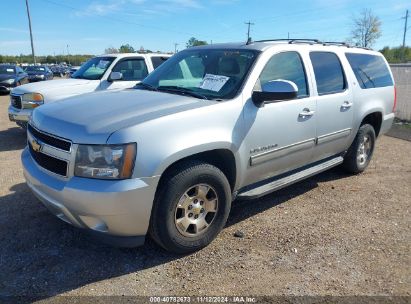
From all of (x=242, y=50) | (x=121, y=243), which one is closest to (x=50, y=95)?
(x=242, y=50)

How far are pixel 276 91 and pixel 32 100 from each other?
5.72 meters

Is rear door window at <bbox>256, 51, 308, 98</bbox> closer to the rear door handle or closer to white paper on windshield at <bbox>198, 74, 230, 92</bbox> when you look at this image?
white paper on windshield at <bbox>198, 74, 230, 92</bbox>

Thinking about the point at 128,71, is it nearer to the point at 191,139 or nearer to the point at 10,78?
the point at 191,139

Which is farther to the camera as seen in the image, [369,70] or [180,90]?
[369,70]

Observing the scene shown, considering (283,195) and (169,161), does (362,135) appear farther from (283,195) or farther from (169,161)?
(169,161)

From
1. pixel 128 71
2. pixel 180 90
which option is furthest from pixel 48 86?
pixel 180 90

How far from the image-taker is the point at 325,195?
16.5ft

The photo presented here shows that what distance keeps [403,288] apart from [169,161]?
2145 mm

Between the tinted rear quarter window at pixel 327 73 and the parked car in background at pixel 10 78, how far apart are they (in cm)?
1689

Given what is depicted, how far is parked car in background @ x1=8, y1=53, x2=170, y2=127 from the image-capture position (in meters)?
7.53

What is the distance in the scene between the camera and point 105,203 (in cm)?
282

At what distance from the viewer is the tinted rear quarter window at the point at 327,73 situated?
4.56 meters

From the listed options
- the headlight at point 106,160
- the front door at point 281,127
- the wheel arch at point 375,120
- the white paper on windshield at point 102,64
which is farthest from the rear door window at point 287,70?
the white paper on windshield at point 102,64

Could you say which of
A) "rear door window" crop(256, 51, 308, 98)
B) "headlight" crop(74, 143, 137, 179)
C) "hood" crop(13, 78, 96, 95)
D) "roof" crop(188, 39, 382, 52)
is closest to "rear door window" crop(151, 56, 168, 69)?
"hood" crop(13, 78, 96, 95)
